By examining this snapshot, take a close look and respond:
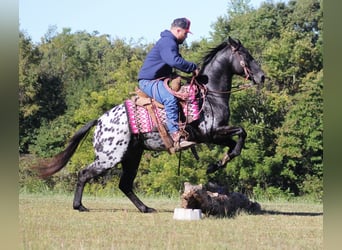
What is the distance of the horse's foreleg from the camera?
334 inches

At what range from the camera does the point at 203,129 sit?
8734 mm

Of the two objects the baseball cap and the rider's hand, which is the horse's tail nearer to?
the rider's hand

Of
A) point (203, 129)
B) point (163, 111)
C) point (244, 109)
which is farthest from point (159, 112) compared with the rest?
point (244, 109)

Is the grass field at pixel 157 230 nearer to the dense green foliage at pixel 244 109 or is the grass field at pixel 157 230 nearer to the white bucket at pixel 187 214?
the white bucket at pixel 187 214

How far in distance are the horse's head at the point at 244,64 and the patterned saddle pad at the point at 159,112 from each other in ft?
2.69

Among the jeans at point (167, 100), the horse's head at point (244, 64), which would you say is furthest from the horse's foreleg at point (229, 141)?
the horse's head at point (244, 64)

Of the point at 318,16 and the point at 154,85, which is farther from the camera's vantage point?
the point at 318,16

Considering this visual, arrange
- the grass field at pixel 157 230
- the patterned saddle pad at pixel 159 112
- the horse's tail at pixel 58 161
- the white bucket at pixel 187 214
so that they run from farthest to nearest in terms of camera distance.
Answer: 1. the horse's tail at pixel 58 161
2. the patterned saddle pad at pixel 159 112
3. the white bucket at pixel 187 214
4. the grass field at pixel 157 230

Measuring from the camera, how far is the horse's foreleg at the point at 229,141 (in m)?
8.49

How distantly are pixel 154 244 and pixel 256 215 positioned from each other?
10.8ft

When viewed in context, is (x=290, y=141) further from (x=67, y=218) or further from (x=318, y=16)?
(x=67, y=218)

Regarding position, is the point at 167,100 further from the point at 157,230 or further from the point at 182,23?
the point at 157,230

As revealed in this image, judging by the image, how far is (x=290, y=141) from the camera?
18.7m
